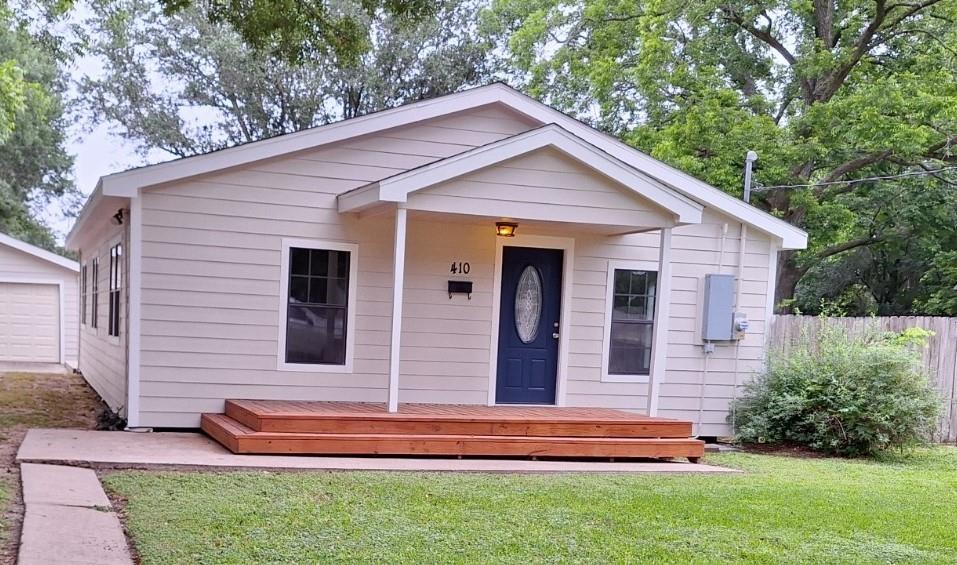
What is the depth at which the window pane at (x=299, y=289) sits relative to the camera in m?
8.00

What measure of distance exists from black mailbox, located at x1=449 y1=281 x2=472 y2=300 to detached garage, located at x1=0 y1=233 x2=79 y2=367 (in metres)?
11.3

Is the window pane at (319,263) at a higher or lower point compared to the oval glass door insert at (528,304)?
higher

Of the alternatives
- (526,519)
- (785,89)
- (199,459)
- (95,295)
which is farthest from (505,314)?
(785,89)

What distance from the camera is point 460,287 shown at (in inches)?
332

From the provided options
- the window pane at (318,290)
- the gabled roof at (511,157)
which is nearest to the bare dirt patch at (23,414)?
the window pane at (318,290)

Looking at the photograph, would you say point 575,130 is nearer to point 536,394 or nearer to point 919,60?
point 536,394

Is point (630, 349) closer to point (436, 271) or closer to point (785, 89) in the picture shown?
point (436, 271)

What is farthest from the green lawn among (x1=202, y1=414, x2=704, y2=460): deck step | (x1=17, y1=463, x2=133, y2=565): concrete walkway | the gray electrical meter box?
the gray electrical meter box

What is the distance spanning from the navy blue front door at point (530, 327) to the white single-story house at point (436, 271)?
2 cm

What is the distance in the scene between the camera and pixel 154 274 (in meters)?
7.55

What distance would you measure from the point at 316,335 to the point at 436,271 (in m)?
1.42

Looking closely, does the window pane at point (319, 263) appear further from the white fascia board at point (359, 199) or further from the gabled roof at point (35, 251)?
the gabled roof at point (35, 251)

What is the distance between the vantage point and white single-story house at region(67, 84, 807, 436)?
7492mm

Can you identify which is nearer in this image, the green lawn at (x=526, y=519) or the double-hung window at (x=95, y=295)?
the green lawn at (x=526, y=519)
